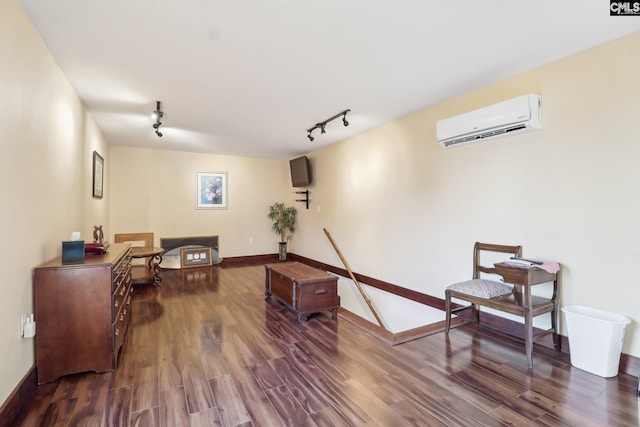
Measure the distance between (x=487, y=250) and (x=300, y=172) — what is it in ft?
14.1

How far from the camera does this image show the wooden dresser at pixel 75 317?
207 centimetres

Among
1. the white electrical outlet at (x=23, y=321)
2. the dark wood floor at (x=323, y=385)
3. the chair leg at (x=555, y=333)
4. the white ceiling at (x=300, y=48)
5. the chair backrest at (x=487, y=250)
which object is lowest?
the dark wood floor at (x=323, y=385)

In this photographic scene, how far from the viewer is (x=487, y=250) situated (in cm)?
312

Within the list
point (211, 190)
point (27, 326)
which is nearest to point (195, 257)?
point (211, 190)

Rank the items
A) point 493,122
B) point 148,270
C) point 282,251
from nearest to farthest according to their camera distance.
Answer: point 493,122 < point 148,270 < point 282,251

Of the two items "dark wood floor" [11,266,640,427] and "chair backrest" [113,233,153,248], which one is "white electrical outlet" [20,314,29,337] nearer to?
"dark wood floor" [11,266,640,427]

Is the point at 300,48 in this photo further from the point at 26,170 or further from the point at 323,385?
the point at 323,385

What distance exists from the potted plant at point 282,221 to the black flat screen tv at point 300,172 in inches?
31.2

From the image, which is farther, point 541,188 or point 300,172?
Answer: point 300,172

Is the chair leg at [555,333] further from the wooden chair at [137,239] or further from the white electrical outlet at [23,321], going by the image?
the wooden chair at [137,239]

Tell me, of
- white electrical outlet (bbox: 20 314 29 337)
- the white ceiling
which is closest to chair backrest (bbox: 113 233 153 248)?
the white ceiling

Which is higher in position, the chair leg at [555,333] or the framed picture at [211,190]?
the framed picture at [211,190]

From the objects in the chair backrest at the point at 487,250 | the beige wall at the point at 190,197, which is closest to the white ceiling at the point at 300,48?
the chair backrest at the point at 487,250

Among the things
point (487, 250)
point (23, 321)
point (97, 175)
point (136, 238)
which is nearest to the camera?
point (23, 321)
